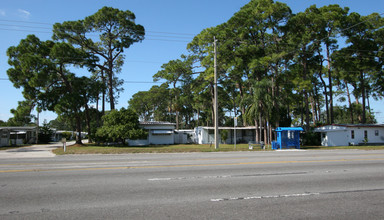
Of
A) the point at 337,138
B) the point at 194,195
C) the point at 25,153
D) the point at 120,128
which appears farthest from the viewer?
the point at 120,128

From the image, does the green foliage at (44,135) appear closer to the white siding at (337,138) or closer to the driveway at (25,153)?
the driveway at (25,153)

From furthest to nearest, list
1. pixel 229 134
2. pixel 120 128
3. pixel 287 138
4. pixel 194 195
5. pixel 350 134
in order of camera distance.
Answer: pixel 229 134 < pixel 350 134 < pixel 120 128 < pixel 287 138 < pixel 194 195

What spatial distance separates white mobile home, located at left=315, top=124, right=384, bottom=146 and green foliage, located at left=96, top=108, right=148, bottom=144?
22.5 meters

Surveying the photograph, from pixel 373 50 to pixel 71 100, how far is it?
140 feet

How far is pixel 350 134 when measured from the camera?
33656mm

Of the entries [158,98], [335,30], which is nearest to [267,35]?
[335,30]

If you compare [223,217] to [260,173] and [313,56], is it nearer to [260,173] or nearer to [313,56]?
[260,173]

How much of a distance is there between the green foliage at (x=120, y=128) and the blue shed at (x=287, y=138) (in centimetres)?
1623

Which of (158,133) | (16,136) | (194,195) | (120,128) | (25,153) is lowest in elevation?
(25,153)

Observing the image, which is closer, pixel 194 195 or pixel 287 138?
pixel 194 195

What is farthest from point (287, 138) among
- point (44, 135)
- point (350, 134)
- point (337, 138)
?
point (44, 135)

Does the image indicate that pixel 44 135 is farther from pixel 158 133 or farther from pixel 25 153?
pixel 25 153

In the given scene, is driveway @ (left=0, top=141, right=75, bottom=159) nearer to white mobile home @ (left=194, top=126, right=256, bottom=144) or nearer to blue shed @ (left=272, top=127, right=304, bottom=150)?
blue shed @ (left=272, top=127, right=304, bottom=150)

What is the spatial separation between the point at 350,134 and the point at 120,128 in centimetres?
2851
